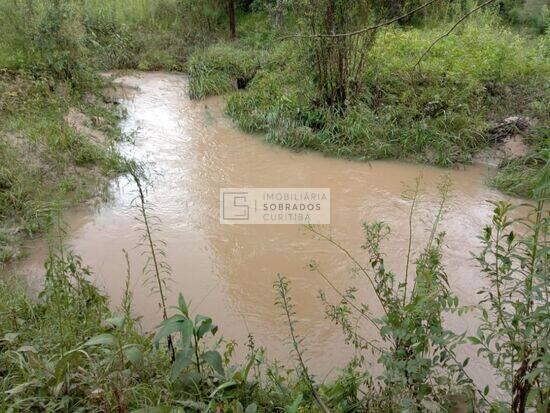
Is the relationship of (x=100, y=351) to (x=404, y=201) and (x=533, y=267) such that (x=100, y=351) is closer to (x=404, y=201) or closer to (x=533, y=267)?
(x=533, y=267)

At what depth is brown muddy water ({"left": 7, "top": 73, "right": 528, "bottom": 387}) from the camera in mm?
3480


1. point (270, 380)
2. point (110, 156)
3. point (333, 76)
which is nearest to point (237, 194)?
point (110, 156)

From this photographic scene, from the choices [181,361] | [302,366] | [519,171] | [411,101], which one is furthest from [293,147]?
[181,361]

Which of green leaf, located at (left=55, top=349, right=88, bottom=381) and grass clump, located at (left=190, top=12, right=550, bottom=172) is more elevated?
grass clump, located at (left=190, top=12, right=550, bottom=172)

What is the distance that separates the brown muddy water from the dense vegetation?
6.0 inches

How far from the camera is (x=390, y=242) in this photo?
441 centimetres

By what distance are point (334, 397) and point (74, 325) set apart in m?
1.55

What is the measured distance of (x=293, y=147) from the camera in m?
6.39

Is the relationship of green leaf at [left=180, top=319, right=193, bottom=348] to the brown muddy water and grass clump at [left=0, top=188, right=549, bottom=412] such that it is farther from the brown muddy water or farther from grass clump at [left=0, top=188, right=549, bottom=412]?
the brown muddy water

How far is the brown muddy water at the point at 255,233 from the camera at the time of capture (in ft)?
11.4

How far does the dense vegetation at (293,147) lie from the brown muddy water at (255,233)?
15 centimetres

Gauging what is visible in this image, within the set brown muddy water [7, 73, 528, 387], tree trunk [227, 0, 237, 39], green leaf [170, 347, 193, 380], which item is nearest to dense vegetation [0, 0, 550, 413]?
green leaf [170, 347, 193, 380]

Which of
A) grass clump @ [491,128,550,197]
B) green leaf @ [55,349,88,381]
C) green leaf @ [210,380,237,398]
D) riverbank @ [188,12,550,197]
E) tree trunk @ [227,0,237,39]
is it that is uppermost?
tree trunk @ [227,0,237,39]

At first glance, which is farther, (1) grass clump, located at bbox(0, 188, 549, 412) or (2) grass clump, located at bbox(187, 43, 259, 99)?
(2) grass clump, located at bbox(187, 43, 259, 99)
